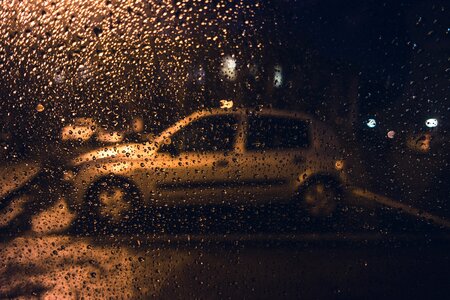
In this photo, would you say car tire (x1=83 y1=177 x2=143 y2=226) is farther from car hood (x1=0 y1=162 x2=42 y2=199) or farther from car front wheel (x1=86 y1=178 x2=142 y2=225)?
car hood (x1=0 y1=162 x2=42 y2=199)

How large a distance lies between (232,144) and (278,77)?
0.29m

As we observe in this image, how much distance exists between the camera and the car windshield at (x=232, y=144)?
1.01m

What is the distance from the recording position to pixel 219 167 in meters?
1.10

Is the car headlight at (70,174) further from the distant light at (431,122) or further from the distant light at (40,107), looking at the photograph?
the distant light at (431,122)

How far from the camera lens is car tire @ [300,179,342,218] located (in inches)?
41.4

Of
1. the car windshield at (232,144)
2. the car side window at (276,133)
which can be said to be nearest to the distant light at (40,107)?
the car windshield at (232,144)

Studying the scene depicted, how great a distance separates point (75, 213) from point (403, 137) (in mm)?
A: 1237

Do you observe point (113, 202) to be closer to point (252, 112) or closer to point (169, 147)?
point (169, 147)

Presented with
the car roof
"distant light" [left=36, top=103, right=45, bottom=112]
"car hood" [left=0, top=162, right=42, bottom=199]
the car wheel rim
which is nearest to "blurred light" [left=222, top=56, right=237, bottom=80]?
the car roof

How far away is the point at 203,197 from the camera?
3.62 ft

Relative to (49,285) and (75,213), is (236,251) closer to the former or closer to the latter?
(75,213)

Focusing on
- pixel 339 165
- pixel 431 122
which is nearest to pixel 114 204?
pixel 339 165

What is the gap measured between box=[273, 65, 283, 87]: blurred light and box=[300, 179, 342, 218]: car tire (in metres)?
0.37

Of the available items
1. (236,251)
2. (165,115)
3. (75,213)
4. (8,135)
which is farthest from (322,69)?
(8,135)
